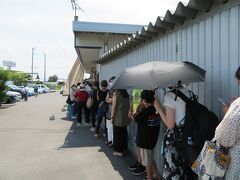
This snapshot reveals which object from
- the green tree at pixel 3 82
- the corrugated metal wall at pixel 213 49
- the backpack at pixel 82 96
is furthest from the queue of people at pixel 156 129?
the green tree at pixel 3 82

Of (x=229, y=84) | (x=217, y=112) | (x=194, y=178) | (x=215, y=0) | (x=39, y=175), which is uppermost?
(x=215, y=0)

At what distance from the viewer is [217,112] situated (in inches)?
174

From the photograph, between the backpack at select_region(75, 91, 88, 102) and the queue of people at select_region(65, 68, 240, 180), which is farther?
the backpack at select_region(75, 91, 88, 102)

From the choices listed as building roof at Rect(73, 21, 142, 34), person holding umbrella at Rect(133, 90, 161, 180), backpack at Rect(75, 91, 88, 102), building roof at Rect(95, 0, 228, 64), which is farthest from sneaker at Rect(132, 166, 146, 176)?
building roof at Rect(73, 21, 142, 34)

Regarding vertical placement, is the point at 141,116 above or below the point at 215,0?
below

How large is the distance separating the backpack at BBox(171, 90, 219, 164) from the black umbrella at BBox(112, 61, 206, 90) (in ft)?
1.05

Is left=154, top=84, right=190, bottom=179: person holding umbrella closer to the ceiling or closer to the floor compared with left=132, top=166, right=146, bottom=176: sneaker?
closer to the ceiling

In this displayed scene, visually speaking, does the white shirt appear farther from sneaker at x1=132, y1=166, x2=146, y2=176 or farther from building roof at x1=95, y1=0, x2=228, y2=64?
sneaker at x1=132, y1=166, x2=146, y2=176

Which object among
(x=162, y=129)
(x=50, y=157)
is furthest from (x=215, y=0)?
(x=50, y=157)

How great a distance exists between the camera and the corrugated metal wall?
4.00 m

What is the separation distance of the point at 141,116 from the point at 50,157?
3228mm

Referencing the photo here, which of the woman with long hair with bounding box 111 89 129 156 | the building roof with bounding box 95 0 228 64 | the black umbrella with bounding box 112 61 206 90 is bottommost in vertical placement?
the woman with long hair with bounding box 111 89 129 156

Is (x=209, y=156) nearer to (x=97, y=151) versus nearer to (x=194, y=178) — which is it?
(x=194, y=178)

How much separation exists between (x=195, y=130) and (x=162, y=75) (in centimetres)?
75
